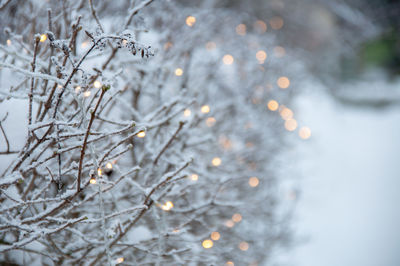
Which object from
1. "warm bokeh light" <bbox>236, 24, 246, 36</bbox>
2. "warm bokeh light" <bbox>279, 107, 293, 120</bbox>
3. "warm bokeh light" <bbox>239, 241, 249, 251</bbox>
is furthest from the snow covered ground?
"warm bokeh light" <bbox>236, 24, 246, 36</bbox>

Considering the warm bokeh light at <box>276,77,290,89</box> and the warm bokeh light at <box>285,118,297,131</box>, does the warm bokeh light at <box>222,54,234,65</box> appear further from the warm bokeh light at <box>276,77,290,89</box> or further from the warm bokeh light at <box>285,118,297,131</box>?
the warm bokeh light at <box>285,118,297,131</box>

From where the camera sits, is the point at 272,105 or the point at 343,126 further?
the point at 343,126

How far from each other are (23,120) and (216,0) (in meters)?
3.64

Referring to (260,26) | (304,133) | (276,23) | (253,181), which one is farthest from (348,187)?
(253,181)

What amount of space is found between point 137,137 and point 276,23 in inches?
246

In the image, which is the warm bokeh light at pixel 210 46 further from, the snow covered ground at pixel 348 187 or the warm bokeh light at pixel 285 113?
the snow covered ground at pixel 348 187

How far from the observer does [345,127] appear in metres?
10.9

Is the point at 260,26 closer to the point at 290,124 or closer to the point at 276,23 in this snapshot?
the point at 276,23

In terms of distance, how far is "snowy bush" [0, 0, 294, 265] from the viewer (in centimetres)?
111

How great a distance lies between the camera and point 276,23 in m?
7.29

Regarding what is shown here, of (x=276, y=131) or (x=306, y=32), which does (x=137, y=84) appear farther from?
(x=306, y=32)

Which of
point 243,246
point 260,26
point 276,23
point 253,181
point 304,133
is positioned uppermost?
point 276,23

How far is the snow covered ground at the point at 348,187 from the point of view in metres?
6.06

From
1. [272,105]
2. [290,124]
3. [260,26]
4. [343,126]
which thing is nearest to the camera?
[272,105]
